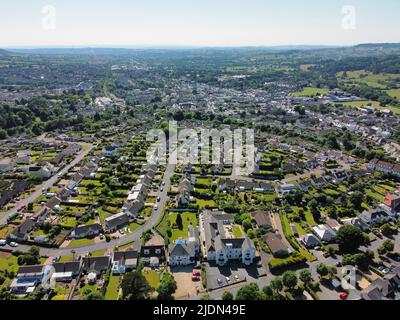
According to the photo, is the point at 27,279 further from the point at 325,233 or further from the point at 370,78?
the point at 370,78

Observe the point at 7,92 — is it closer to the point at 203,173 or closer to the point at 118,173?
the point at 118,173

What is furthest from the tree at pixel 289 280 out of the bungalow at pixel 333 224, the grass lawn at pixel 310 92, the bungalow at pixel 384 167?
the grass lawn at pixel 310 92

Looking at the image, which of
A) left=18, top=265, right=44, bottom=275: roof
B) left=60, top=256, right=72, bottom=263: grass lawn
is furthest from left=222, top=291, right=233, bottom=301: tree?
left=18, top=265, right=44, bottom=275: roof

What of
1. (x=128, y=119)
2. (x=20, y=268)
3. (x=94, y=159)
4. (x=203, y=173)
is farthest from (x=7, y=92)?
(x=20, y=268)

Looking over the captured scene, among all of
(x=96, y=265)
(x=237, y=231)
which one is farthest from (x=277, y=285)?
(x=96, y=265)

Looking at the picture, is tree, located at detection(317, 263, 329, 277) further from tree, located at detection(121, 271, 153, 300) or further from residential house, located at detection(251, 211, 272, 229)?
tree, located at detection(121, 271, 153, 300)

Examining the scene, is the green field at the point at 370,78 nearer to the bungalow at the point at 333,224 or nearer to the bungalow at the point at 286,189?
the bungalow at the point at 286,189

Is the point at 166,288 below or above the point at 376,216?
below
